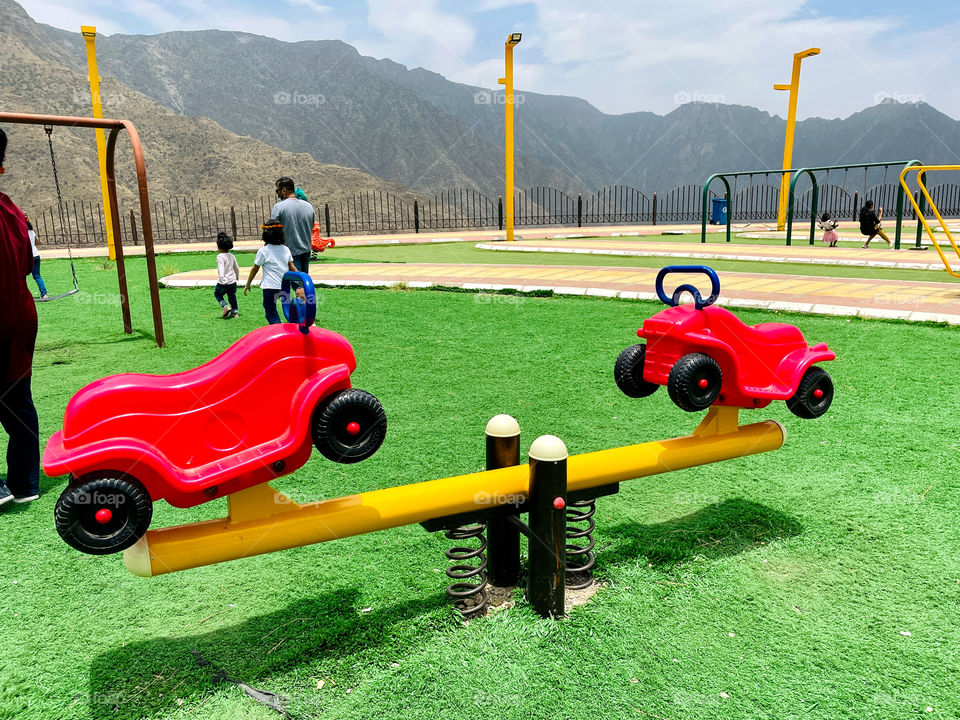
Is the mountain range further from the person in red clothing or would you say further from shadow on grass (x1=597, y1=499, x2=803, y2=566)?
shadow on grass (x1=597, y1=499, x2=803, y2=566)

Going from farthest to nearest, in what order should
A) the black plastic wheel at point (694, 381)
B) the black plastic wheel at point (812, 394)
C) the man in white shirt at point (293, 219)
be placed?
the man in white shirt at point (293, 219) → the black plastic wheel at point (812, 394) → the black plastic wheel at point (694, 381)

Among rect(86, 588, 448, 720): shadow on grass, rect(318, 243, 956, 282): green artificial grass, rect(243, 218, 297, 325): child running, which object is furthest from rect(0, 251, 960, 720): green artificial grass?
rect(318, 243, 956, 282): green artificial grass

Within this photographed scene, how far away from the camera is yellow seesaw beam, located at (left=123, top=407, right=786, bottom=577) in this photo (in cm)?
208

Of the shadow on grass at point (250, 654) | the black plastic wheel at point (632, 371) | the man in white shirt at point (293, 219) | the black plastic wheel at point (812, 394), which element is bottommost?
the shadow on grass at point (250, 654)

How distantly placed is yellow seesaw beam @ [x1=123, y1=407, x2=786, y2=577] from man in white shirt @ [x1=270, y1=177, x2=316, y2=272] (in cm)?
552

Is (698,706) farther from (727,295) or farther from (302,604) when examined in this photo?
(727,295)

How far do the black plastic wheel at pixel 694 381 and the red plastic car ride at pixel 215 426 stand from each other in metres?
1.20

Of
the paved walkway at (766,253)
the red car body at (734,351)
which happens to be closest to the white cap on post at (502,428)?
the red car body at (734,351)

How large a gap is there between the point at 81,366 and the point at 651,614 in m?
5.72

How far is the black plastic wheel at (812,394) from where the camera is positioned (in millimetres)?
3012

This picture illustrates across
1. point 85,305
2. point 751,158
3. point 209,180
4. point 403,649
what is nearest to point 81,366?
point 85,305

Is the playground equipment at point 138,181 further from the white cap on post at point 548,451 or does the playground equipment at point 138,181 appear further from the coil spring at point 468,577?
the white cap on post at point 548,451

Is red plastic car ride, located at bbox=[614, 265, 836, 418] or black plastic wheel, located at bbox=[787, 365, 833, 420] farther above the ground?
red plastic car ride, located at bbox=[614, 265, 836, 418]

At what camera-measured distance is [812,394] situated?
3025mm
